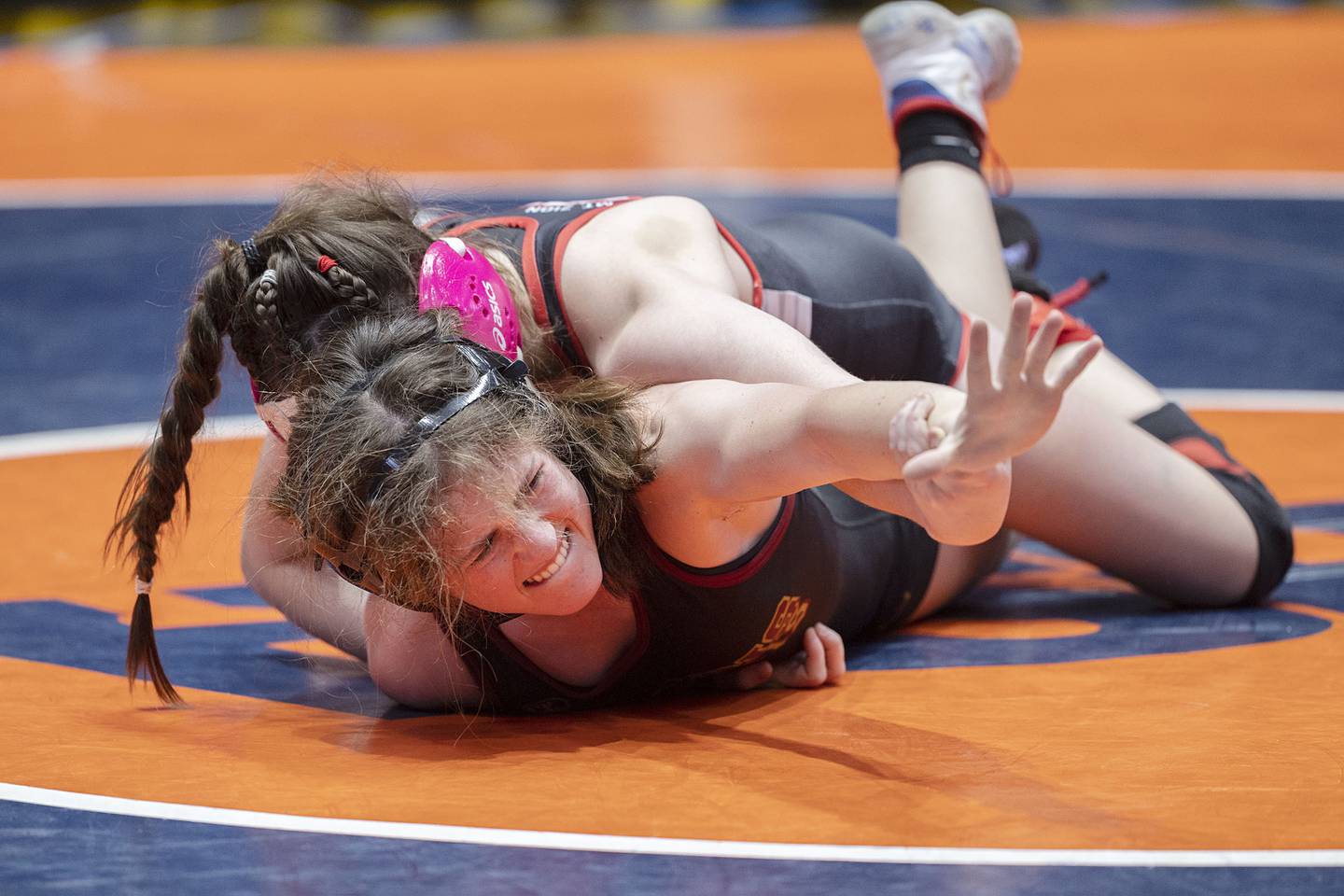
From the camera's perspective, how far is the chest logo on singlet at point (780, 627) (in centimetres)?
260

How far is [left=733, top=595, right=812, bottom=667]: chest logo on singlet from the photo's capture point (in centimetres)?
260

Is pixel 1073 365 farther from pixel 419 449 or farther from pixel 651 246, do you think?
pixel 651 246

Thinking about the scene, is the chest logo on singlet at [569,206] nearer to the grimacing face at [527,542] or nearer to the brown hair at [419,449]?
the brown hair at [419,449]

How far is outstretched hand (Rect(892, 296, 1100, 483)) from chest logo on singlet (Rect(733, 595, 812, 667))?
0.80 meters

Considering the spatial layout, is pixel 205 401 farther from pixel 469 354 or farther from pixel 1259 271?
pixel 1259 271

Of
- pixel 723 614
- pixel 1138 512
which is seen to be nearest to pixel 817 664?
pixel 723 614

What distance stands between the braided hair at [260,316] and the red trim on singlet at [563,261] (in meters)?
0.23

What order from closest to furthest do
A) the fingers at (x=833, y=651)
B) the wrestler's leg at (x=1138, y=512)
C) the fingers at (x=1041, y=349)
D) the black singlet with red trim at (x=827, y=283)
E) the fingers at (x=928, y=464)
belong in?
the fingers at (x=1041, y=349)
the fingers at (x=928, y=464)
the fingers at (x=833, y=651)
the black singlet with red trim at (x=827, y=283)
the wrestler's leg at (x=1138, y=512)

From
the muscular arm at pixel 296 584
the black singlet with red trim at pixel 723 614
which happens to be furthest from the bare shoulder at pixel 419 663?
the muscular arm at pixel 296 584

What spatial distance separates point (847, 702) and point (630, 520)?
0.45m

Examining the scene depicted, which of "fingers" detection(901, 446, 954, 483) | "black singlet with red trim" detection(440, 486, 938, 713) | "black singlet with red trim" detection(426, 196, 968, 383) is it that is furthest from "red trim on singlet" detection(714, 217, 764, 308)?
"fingers" detection(901, 446, 954, 483)

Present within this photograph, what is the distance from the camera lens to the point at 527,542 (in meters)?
2.21

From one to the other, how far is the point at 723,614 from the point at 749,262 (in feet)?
2.26

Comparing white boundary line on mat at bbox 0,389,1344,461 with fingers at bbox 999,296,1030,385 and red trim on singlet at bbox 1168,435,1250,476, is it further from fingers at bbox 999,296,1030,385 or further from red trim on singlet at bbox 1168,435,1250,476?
fingers at bbox 999,296,1030,385
